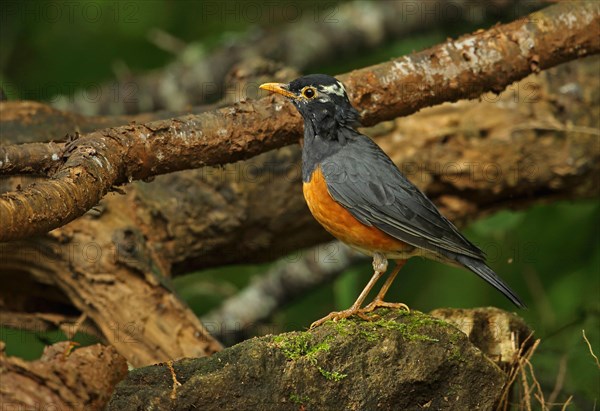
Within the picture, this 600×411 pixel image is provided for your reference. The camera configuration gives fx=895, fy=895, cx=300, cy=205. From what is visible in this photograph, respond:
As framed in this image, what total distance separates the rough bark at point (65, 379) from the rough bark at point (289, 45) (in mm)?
4382

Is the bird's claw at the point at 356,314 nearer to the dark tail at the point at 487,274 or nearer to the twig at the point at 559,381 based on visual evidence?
the dark tail at the point at 487,274

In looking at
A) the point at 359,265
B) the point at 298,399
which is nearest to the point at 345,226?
the point at 298,399

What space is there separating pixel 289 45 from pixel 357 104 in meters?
3.84

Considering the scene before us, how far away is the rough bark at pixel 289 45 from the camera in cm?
941

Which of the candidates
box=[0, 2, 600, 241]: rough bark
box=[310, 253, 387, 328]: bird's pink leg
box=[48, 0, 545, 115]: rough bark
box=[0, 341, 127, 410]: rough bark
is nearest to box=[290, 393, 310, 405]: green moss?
box=[310, 253, 387, 328]: bird's pink leg

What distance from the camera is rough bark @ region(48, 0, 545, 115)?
9406 mm

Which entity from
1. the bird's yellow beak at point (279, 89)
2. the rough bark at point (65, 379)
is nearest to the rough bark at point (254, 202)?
the rough bark at point (65, 379)

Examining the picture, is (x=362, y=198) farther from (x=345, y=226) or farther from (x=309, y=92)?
(x=309, y=92)

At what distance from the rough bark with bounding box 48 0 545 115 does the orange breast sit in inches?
156

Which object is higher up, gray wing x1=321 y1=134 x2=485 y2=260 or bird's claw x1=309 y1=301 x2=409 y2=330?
gray wing x1=321 y1=134 x2=485 y2=260

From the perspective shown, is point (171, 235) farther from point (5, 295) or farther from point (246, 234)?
point (5, 295)

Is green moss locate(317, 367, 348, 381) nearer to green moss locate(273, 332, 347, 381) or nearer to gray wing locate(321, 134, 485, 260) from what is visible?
green moss locate(273, 332, 347, 381)

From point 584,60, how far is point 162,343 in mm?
4500

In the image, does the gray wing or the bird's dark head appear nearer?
the gray wing
